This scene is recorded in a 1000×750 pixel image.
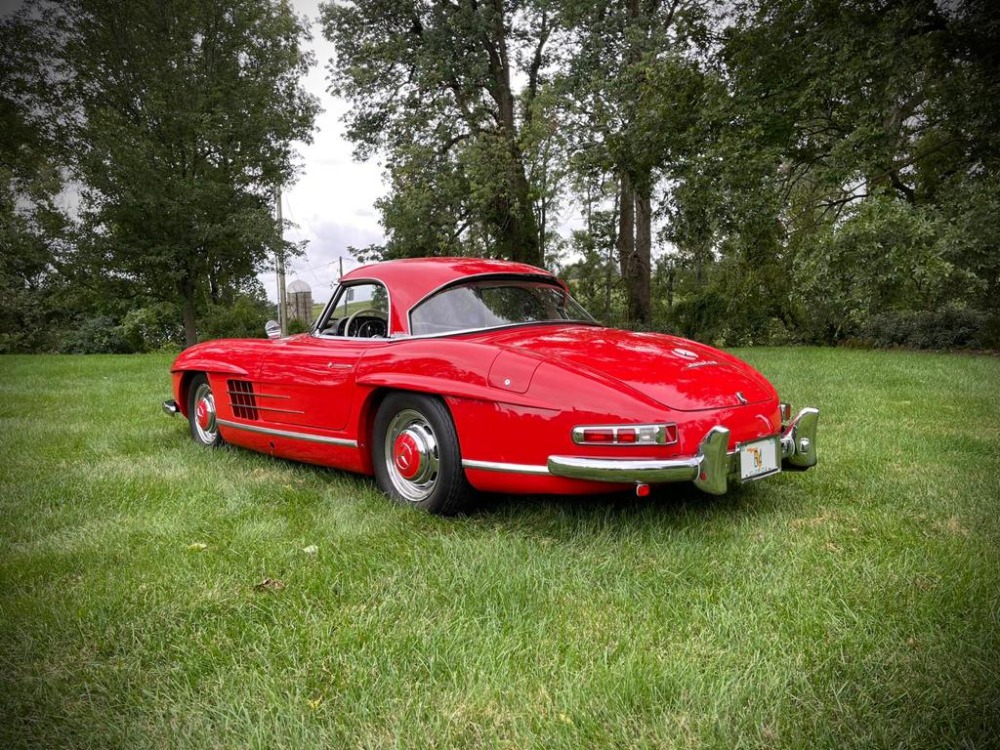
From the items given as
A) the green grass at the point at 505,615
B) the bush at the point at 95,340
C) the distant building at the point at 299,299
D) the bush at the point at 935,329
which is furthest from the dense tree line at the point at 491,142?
the distant building at the point at 299,299

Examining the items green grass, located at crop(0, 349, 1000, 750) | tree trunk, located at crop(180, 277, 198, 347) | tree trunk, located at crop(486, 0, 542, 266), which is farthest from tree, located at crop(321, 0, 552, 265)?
green grass, located at crop(0, 349, 1000, 750)

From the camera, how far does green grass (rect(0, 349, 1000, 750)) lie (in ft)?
6.07

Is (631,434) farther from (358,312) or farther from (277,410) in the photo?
(277,410)

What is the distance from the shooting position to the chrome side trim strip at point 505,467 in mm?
3112

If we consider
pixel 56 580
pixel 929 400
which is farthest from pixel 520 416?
pixel 929 400

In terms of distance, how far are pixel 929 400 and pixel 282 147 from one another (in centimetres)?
1686

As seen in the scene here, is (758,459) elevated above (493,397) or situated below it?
below

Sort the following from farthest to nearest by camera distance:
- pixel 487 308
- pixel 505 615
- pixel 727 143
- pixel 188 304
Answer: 1. pixel 188 304
2. pixel 727 143
3. pixel 487 308
4. pixel 505 615

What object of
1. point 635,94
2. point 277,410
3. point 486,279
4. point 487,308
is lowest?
point 277,410

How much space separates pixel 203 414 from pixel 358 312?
1858mm

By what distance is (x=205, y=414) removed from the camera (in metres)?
5.50

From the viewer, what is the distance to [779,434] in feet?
11.3

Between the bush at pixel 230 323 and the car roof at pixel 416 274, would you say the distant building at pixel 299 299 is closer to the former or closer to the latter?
the bush at pixel 230 323

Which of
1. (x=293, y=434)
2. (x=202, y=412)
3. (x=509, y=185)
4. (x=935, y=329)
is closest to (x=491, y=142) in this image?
(x=509, y=185)
